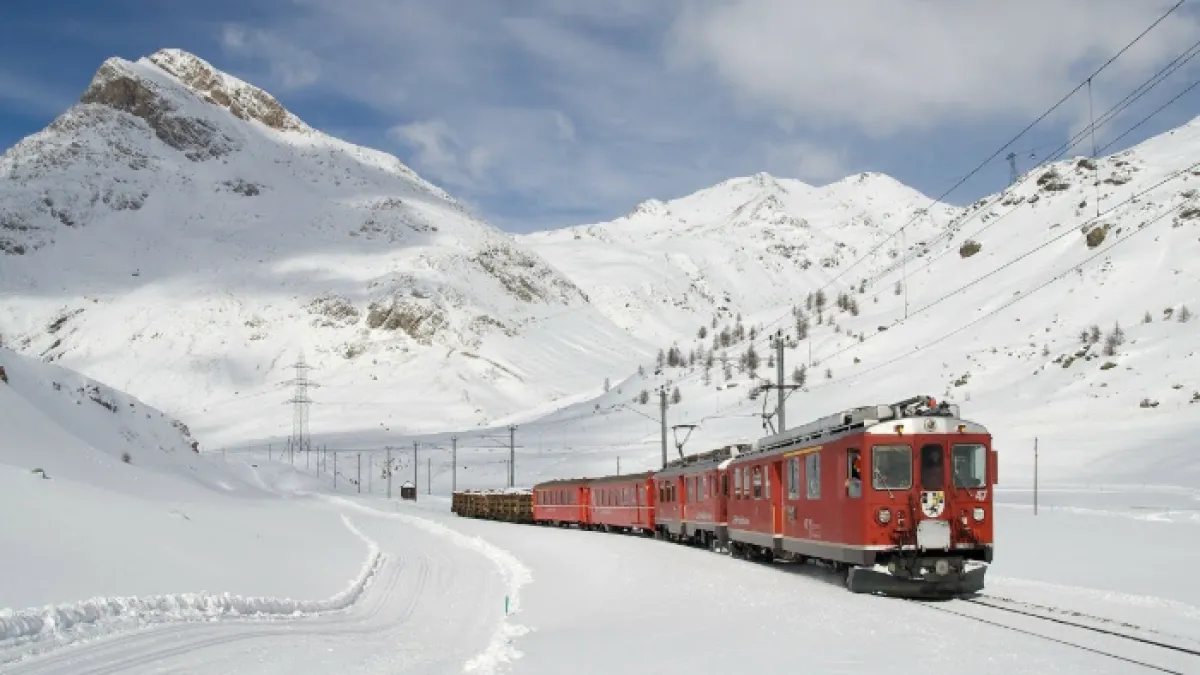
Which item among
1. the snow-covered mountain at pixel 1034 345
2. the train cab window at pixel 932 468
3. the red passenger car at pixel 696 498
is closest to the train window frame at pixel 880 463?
the train cab window at pixel 932 468

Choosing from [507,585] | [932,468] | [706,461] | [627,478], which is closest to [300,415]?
[627,478]

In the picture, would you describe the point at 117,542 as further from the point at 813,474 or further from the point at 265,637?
the point at 813,474

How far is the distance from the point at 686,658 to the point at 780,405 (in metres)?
27.6

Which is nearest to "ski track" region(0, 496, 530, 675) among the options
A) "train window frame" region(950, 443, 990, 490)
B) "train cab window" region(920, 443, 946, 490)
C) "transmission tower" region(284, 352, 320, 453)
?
"train cab window" region(920, 443, 946, 490)

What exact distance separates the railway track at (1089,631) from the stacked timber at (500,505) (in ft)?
→ 168

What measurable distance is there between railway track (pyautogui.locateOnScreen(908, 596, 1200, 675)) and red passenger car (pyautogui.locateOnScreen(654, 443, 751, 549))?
45.0ft

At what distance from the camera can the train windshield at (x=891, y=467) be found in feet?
68.1

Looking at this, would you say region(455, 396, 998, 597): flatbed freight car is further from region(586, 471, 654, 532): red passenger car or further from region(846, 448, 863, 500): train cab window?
region(586, 471, 654, 532): red passenger car

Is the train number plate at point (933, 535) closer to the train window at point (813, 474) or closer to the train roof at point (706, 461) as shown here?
the train window at point (813, 474)

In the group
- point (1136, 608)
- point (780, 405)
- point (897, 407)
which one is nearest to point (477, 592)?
point (897, 407)

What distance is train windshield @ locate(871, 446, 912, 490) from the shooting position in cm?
2077

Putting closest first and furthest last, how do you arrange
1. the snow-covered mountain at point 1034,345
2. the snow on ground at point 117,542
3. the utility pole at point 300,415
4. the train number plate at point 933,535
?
the snow on ground at point 117,542 < the train number plate at point 933,535 < the snow-covered mountain at point 1034,345 < the utility pole at point 300,415

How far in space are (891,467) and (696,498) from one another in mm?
17308

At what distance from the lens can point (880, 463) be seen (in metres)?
20.9
